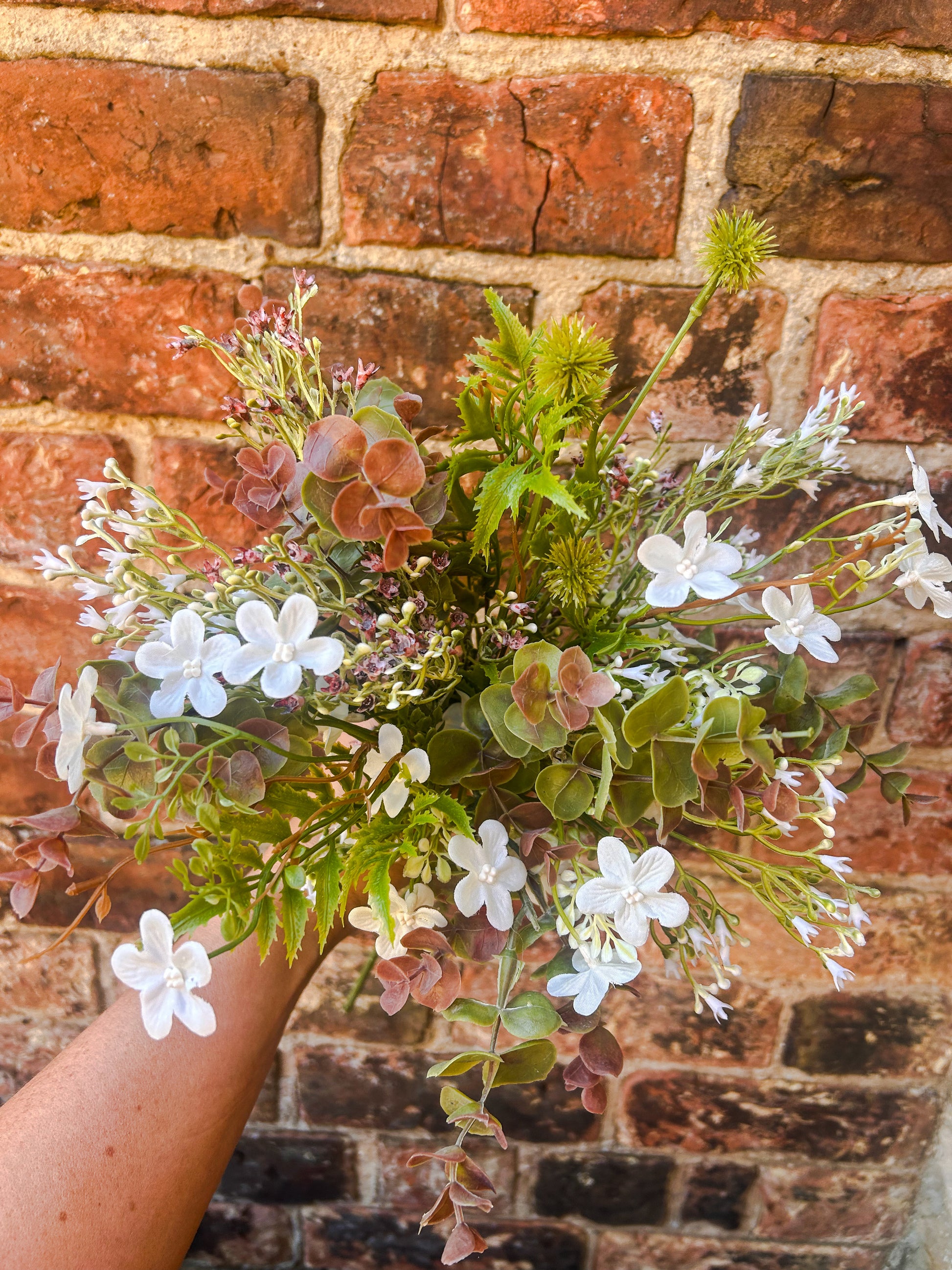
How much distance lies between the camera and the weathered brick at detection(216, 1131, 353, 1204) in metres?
0.91

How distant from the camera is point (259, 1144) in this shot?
2.98 feet

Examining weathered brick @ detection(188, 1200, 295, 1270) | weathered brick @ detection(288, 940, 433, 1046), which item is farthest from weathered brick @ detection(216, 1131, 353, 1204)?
weathered brick @ detection(288, 940, 433, 1046)

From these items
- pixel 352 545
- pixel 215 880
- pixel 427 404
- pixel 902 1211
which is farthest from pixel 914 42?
pixel 902 1211

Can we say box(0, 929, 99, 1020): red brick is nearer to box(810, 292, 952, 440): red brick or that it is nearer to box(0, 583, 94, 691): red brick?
box(0, 583, 94, 691): red brick

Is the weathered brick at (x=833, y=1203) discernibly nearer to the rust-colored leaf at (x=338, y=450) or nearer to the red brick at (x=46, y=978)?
the red brick at (x=46, y=978)

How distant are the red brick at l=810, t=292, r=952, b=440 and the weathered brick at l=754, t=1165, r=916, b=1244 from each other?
30.8 inches

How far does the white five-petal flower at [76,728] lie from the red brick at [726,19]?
554 millimetres

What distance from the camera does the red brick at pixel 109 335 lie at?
65cm

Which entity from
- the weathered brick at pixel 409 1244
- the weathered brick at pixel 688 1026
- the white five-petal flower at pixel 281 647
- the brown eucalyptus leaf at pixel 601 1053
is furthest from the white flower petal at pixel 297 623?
the weathered brick at pixel 409 1244

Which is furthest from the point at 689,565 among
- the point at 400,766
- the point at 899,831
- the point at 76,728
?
the point at 899,831

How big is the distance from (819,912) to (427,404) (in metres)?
0.53

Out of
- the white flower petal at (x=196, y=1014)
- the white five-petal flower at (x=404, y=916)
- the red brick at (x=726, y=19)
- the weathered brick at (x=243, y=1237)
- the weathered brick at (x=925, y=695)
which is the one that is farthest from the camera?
the weathered brick at (x=243, y=1237)

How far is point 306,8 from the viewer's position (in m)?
0.60

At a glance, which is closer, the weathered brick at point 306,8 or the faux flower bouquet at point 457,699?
the faux flower bouquet at point 457,699
